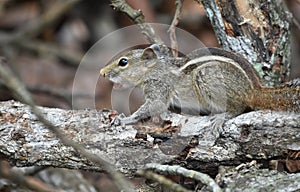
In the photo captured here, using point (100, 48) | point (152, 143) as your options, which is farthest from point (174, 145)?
point (100, 48)

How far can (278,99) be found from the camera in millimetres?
2961

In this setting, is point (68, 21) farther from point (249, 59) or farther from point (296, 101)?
point (296, 101)

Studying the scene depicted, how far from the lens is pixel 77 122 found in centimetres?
301

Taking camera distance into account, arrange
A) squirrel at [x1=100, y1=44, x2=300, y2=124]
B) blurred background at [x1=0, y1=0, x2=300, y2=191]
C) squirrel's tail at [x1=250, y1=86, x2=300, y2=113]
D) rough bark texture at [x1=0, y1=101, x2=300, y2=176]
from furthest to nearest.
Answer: blurred background at [x1=0, y1=0, x2=300, y2=191]
squirrel at [x1=100, y1=44, x2=300, y2=124]
squirrel's tail at [x1=250, y1=86, x2=300, y2=113]
rough bark texture at [x1=0, y1=101, x2=300, y2=176]

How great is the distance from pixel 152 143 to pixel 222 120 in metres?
0.33

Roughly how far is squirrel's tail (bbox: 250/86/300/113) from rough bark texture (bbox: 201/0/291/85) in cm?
35

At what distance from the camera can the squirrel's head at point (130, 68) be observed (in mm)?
3729

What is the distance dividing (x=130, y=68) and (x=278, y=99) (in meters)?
1.04

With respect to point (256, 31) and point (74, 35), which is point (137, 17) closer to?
point (256, 31)

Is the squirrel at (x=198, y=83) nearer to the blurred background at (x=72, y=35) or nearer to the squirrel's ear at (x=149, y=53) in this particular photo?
the squirrel's ear at (x=149, y=53)

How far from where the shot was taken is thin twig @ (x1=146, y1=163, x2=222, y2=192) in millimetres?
2477

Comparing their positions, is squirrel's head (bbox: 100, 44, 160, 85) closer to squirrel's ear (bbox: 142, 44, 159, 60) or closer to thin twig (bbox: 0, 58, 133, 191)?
squirrel's ear (bbox: 142, 44, 159, 60)

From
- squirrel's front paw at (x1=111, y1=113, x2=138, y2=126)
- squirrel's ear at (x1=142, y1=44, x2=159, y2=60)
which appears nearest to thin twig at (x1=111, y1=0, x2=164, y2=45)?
squirrel's ear at (x1=142, y1=44, x2=159, y2=60)

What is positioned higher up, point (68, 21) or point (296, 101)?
point (68, 21)
